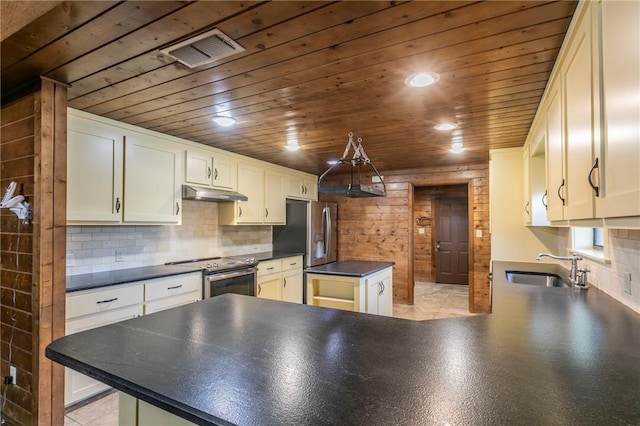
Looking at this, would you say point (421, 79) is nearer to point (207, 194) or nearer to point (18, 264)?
point (207, 194)

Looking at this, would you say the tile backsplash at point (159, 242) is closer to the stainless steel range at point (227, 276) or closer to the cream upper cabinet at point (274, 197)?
the stainless steel range at point (227, 276)

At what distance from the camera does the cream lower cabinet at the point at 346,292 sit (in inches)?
122

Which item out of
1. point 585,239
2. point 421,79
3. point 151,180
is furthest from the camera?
point 151,180

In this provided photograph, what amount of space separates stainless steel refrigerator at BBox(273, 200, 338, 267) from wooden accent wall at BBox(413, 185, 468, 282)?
2990 mm

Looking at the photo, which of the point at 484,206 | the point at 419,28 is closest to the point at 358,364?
the point at 419,28

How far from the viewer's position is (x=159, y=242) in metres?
3.53

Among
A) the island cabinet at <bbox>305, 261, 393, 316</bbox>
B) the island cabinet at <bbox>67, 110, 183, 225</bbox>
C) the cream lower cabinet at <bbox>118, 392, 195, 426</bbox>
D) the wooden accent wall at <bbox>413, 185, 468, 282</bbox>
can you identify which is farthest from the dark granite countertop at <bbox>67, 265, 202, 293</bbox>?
the wooden accent wall at <bbox>413, 185, 468, 282</bbox>

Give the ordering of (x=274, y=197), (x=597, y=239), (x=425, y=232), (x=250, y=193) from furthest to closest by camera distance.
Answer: (x=425, y=232) → (x=274, y=197) → (x=250, y=193) → (x=597, y=239)

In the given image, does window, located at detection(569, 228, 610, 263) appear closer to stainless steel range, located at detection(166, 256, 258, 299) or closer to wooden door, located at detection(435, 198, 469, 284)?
stainless steel range, located at detection(166, 256, 258, 299)

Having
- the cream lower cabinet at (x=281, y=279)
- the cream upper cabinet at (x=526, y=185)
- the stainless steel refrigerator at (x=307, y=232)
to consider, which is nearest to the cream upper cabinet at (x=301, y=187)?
the stainless steel refrigerator at (x=307, y=232)

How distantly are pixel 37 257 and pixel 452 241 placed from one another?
23.0ft

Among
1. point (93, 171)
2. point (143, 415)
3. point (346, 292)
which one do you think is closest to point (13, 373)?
point (93, 171)

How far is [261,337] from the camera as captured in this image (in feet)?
4.21

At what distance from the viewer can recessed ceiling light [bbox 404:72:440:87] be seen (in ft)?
6.39
